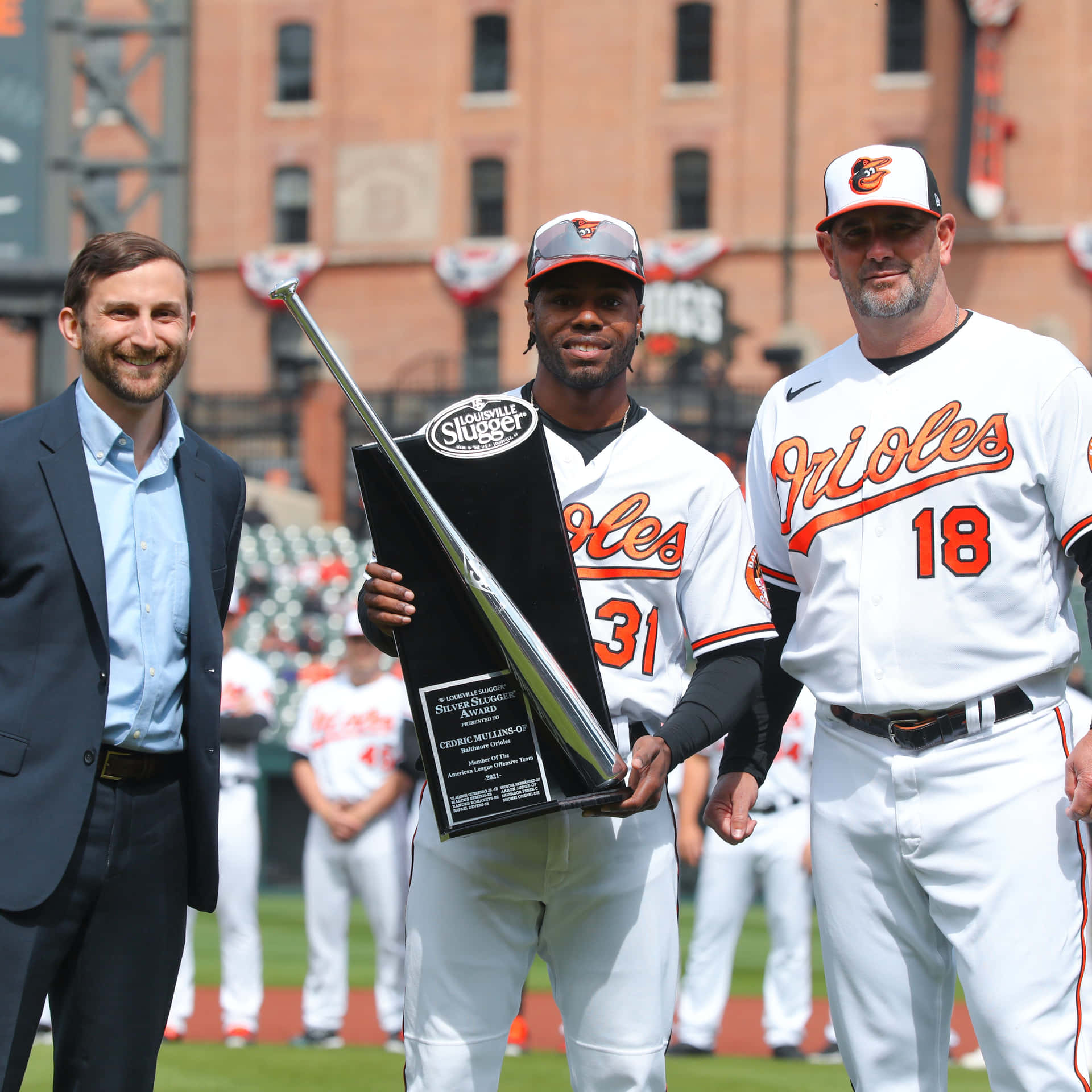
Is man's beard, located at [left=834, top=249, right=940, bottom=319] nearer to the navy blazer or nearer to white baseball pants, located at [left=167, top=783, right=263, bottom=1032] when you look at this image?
the navy blazer

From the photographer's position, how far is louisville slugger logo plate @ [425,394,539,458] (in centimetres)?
311

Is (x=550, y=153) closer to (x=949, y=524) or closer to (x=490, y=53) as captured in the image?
(x=490, y=53)

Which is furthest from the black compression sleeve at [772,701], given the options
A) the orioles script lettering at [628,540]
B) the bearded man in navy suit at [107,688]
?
the bearded man in navy suit at [107,688]

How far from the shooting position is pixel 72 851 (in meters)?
2.98

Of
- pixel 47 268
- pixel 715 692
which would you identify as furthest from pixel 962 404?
pixel 47 268

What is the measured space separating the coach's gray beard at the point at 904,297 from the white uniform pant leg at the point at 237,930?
5088mm

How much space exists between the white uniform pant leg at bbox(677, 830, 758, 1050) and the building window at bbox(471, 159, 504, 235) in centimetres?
2696

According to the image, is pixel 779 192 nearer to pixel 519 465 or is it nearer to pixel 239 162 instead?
pixel 239 162

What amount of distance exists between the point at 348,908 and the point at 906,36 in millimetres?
27447

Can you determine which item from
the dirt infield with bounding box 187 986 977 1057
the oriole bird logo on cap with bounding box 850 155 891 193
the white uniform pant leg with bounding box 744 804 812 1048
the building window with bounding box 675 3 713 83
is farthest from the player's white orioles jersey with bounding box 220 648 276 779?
the building window with bounding box 675 3 713 83

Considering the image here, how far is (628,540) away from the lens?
3.24 meters

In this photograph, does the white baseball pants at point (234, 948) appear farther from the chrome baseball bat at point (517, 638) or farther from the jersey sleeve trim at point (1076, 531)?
the jersey sleeve trim at point (1076, 531)

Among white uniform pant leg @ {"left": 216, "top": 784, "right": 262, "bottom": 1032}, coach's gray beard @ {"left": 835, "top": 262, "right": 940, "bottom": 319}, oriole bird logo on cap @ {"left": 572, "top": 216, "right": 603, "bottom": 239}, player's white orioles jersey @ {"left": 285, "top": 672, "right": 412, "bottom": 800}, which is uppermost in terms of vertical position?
oriole bird logo on cap @ {"left": 572, "top": 216, "right": 603, "bottom": 239}

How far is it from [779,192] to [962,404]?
29.3 metres
